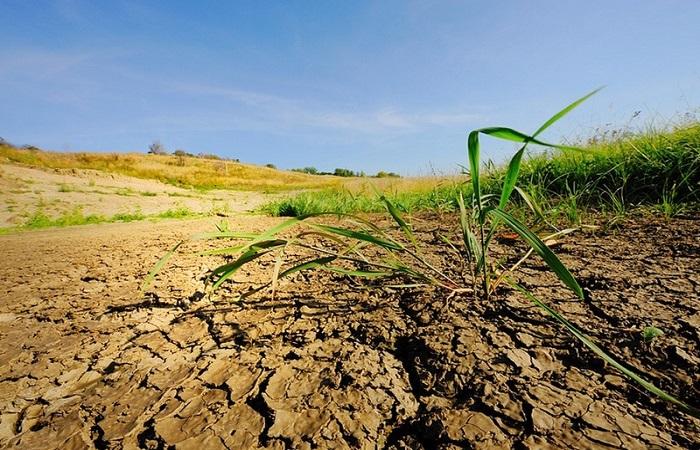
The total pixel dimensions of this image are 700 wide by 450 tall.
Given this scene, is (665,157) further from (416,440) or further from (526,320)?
(416,440)

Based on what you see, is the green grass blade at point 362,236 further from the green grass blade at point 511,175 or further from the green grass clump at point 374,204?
the green grass clump at point 374,204

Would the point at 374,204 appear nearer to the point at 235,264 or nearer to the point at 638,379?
the point at 235,264

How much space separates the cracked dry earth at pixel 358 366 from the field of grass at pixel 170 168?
1154 cm

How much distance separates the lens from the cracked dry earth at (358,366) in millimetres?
463

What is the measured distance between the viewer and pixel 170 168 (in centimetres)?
1426

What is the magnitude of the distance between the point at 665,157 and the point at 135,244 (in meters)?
2.94

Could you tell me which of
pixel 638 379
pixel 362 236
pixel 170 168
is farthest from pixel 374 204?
pixel 170 168

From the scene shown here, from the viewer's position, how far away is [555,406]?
470 millimetres

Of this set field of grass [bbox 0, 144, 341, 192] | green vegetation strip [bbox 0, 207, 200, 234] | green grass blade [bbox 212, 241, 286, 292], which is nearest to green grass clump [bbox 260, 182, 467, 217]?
green grass blade [bbox 212, 241, 286, 292]

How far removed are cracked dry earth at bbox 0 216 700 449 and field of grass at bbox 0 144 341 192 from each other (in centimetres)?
1154

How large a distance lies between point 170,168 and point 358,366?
52.4 feet

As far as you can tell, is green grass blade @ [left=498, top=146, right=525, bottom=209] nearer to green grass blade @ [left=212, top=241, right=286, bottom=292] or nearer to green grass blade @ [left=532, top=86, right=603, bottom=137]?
green grass blade @ [left=532, top=86, right=603, bottom=137]

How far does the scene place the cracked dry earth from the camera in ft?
1.52

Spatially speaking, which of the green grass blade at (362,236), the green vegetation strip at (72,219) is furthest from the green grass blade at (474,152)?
the green vegetation strip at (72,219)
